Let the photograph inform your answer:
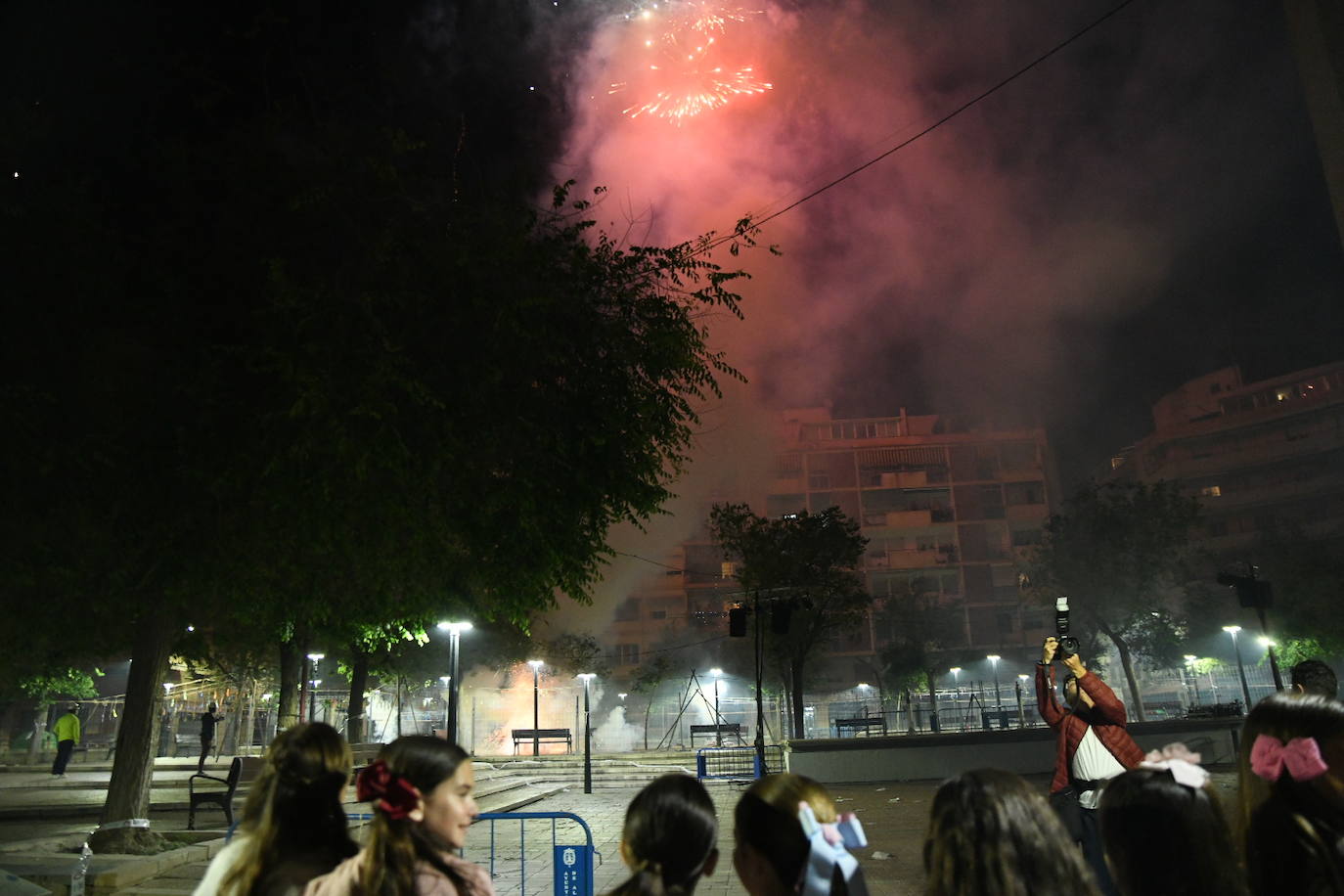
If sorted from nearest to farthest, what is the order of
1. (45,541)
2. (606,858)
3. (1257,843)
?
1. (1257,843)
2. (45,541)
3. (606,858)

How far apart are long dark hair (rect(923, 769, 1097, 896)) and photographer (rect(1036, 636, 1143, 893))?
4.03 meters

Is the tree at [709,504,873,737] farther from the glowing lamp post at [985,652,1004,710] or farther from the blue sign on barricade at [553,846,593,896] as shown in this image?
the blue sign on barricade at [553,846,593,896]

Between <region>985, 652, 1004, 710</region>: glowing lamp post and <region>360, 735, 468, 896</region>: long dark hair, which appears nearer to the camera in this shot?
<region>360, 735, 468, 896</region>: long dark hair

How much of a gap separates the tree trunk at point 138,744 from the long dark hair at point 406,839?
8.95m

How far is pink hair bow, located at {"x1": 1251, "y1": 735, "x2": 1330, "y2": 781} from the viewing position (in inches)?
97.8

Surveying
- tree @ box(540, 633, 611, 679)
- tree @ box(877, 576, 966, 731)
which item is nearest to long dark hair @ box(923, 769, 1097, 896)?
tree @ box(540, 633, 611, 679)

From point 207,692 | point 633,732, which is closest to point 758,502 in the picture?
point 633,732

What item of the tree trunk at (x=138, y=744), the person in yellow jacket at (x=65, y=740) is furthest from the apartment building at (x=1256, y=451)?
the tree trunk at (x=138, y=744)

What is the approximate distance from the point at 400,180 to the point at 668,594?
57.9m

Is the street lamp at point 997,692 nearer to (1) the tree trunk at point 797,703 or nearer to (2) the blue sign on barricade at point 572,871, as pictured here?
(1) the tree trunk at point 797,703

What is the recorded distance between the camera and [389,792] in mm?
2701

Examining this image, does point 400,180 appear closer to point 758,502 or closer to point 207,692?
point 207,692

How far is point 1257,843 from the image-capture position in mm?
2598

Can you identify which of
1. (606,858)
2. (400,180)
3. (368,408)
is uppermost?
Answer: (400,180)
